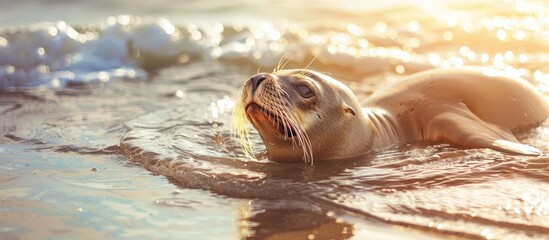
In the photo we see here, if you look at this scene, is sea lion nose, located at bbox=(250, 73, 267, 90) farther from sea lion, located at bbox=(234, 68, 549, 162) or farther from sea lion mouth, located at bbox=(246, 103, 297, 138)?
sea lion mouth, located at bbox=(246, 103, 297, 138)

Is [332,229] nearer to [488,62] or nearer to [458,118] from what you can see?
[458,118]

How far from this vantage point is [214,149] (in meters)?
5.90

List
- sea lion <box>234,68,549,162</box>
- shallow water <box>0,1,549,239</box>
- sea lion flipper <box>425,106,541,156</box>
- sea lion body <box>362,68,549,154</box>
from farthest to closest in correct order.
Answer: sea lion body <box>362,68,549,154</box> < sea lion flipper <box>425,106,541,156</box> < sea lion <box>234,68,549,162</box> < shallow water <box>0,1,549,239</box>

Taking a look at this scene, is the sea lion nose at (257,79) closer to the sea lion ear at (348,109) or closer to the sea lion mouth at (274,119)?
the sea lion mouth at (274,119)

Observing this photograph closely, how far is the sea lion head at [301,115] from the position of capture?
5184 millimetres

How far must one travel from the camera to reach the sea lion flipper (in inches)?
218

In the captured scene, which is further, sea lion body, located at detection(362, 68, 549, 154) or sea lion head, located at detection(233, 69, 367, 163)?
sea lion body, located at detection(362, 68, 549, 154)

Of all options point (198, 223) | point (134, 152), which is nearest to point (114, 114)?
point (134, 152)

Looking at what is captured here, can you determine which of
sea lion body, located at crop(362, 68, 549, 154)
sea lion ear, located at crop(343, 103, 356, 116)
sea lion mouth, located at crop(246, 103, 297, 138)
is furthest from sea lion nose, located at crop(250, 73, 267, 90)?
sea lion body, located at crop(362, 68, 549, 154)

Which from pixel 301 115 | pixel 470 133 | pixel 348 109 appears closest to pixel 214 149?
pixel 301 115

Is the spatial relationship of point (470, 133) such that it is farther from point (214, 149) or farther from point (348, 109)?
point (214, 149)

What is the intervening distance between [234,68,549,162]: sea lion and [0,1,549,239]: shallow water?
0.47 ft

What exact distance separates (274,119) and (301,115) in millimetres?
212

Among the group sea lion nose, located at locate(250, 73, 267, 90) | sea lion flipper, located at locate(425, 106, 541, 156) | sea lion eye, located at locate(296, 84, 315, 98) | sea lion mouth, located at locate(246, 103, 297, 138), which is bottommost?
sea lion flipper, located at locate(425, 106, 541, 156)
